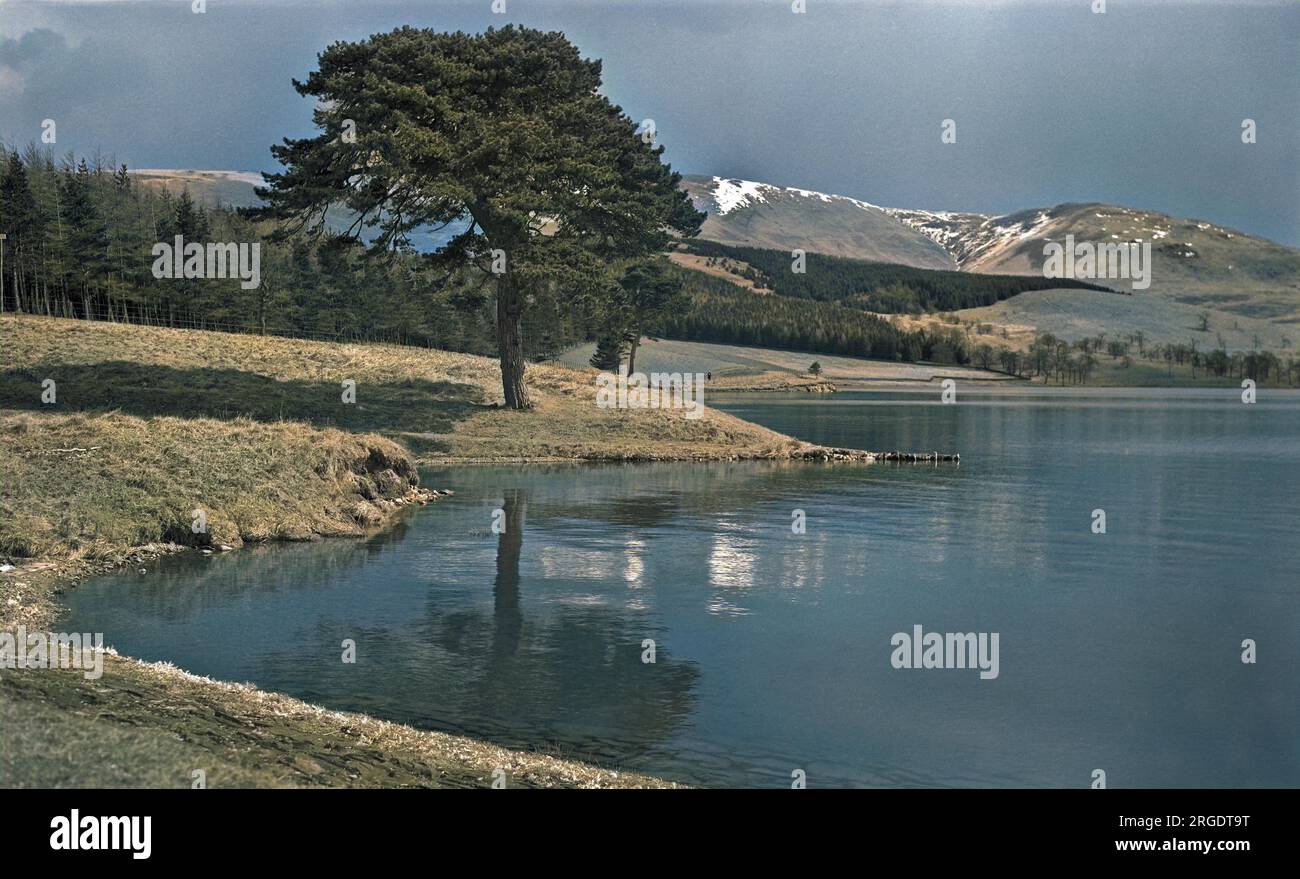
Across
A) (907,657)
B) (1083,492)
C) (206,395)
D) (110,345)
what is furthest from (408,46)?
(907,657)

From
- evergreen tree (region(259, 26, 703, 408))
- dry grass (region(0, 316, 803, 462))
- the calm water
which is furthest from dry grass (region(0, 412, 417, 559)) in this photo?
evergreen tree (region(259, 26, 703, 408))

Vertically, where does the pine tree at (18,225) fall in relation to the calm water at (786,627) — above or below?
above

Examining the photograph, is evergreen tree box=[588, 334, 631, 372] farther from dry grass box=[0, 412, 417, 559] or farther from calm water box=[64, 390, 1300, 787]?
dry grass box=[0, 412, 417, 559]

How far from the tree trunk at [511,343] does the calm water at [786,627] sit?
2009 cm

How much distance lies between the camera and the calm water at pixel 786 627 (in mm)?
17188

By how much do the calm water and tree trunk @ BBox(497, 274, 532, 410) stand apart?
65.9ft

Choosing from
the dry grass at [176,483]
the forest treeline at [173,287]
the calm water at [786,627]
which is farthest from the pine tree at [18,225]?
the calm water at [786,627]

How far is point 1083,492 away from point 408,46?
37.9 meters

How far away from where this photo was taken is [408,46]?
59.1 metres

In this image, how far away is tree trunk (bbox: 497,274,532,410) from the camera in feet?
214

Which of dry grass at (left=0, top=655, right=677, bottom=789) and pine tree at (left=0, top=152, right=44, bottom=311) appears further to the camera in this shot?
pine tree at (left=0, top=152, right=44, bottom=311)

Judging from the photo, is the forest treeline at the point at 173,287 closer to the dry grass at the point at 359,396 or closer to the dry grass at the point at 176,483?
the dry grass at the point at 359,396
